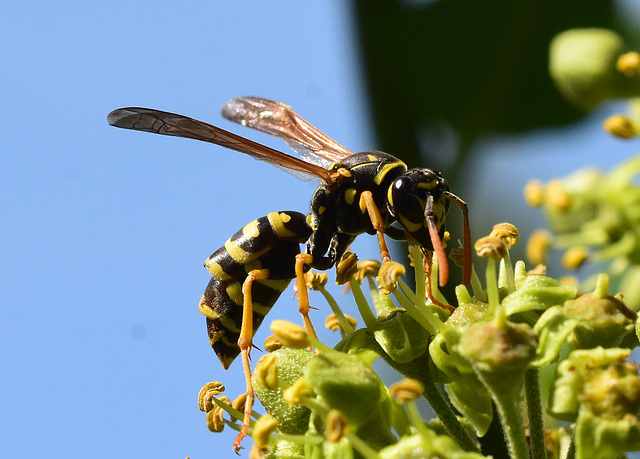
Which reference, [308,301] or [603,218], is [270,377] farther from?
[603,218]

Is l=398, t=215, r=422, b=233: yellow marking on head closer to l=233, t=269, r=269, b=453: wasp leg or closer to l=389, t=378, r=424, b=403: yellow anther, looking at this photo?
l=233, t=269, r=269, b=453: wasp leg

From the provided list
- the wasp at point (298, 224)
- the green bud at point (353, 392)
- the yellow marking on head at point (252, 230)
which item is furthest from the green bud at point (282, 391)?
the yellow marking on head at point (252, 230)

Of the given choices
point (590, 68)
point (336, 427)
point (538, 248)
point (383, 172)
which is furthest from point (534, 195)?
point (336, 427)

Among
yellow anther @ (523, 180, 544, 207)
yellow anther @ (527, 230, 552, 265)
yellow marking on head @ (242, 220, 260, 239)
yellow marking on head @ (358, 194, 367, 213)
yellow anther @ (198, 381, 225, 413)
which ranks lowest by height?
yellow anther @ (198, 381, 225, 413)

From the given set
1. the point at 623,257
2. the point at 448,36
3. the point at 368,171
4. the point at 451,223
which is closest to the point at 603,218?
the point at 623,257

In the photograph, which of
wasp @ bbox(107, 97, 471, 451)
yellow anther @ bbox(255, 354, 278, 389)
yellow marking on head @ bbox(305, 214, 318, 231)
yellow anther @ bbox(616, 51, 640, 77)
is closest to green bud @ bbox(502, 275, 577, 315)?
wasp @ bbox(107, 97, 471, 451)

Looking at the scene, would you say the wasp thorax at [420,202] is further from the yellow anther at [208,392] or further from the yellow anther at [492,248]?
the yellow anther at [208,392]

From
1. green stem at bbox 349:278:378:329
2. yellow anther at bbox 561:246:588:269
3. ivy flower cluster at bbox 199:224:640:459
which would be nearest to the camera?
ivy flower cluster at bbox 199:224:640:459
